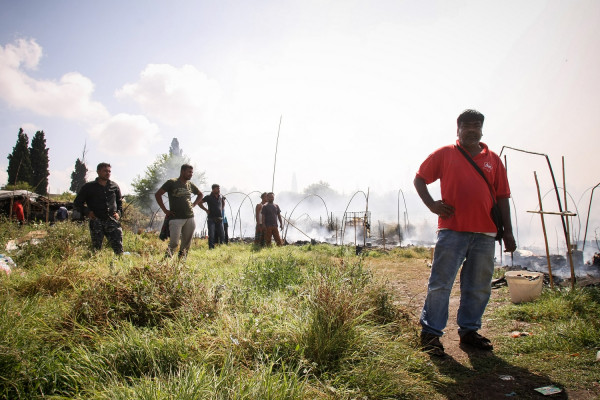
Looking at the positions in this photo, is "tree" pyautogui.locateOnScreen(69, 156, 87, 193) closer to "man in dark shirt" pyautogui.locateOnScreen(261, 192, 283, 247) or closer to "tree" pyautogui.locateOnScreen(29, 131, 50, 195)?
"tree" pyautogui.locateOnScreen(29, 131, 50, 195)

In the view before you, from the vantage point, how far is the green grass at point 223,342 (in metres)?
1.75

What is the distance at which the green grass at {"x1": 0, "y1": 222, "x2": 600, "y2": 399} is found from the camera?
69.1 inches

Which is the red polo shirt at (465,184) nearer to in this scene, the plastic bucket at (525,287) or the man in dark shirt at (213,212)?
the plastic bucket at (525,287)

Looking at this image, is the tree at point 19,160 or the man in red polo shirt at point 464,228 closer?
the man in red polo shirt at point 464,228

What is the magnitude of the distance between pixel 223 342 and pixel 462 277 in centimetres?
208

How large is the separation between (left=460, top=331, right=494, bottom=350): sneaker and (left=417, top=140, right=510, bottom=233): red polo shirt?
2.91ft

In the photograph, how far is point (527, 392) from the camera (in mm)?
1974

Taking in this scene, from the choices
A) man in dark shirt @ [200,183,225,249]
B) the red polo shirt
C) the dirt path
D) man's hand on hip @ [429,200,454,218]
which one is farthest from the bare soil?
man in dark shirt @ [200,183,225,249]

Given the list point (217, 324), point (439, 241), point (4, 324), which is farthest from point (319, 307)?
point (4, 324)

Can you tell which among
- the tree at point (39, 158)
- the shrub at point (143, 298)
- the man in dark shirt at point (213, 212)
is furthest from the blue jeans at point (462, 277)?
the tree at point (39, 158)

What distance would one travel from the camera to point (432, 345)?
2.60 metres

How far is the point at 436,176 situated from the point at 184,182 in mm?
4479

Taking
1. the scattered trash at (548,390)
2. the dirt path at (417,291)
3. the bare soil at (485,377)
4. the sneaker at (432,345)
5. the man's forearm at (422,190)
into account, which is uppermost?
the man's forearm at (422,190)

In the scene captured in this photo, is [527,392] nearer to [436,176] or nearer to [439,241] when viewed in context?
[439,241]
